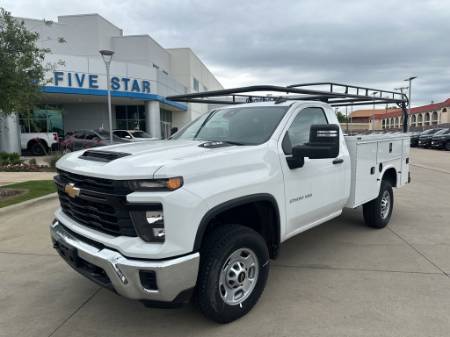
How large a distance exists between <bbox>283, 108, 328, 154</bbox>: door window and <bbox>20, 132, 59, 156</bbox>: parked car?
21202 millimetres

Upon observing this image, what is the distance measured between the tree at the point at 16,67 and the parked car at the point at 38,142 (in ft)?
48.6

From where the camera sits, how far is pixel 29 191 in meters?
8.75

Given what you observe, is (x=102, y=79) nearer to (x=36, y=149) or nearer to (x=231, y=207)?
(x=36, y=149)

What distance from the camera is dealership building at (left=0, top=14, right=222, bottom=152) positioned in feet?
76.5

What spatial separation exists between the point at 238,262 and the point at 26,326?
6.36 feet

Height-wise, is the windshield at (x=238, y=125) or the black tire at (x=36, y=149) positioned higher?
the windshield at (x=238, y=125)

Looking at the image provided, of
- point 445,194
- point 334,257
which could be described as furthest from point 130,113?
point 334,257

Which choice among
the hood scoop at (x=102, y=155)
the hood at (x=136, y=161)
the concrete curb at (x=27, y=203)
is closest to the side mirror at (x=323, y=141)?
the hood at (x=136, y=161)

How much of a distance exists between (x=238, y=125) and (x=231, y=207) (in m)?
1.40

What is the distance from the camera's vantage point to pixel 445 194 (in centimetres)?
891

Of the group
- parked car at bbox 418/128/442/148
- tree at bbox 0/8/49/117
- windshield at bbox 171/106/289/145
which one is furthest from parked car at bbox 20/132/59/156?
parked car at bbox 418/128/442/148

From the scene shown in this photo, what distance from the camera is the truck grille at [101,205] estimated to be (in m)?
2.63

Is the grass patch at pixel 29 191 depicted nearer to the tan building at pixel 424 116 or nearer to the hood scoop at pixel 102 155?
the hood scoop at pixel 102 155

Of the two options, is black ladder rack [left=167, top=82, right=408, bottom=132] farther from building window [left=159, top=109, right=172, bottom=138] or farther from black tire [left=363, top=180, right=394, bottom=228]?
building window [left=159, top=109, right=172, bottom=138]
